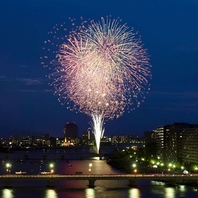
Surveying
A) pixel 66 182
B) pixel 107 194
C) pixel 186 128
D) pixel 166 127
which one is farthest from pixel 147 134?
pixel 107 194

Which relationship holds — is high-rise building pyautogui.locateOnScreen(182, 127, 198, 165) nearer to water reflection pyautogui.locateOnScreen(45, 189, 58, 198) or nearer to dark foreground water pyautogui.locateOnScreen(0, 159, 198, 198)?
dark foreground water pyautogui.locateOnScreen(0, 159, 198, 198)

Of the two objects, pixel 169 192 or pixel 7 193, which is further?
pixel 169 192

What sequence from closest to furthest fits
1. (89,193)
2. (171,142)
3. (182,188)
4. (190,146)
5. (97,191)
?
(89,193) < (97,191) < (182,188) < (190,146) < (171,142)

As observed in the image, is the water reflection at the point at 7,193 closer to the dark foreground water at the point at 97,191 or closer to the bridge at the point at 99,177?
the dark foreground water at the point at 97,191

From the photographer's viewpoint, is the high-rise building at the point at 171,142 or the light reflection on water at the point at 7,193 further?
the high-rise building at the point at 171,142

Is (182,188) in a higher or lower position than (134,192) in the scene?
higher

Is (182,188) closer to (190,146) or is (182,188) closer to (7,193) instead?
(7,193)

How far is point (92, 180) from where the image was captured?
35.5 metres

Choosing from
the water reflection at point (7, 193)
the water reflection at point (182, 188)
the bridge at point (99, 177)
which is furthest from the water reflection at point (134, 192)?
the water reflection at point (7, 193)

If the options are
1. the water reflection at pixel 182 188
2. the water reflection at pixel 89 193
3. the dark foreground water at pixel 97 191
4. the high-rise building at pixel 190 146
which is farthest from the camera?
the high-rise building at pixel 190 146

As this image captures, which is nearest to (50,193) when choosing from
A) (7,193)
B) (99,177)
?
(7,193)

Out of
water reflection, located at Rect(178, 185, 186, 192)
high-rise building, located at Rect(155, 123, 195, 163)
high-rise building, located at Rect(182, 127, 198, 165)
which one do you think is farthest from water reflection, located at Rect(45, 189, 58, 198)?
high-rise building, located at Rect(155, 123, 195, 163)

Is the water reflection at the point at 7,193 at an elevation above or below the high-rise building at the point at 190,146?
below

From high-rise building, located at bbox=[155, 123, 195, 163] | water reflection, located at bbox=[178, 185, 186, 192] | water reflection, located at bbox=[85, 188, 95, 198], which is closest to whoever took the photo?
water reflection, located at bbox=[85, 188, 95, 198]
